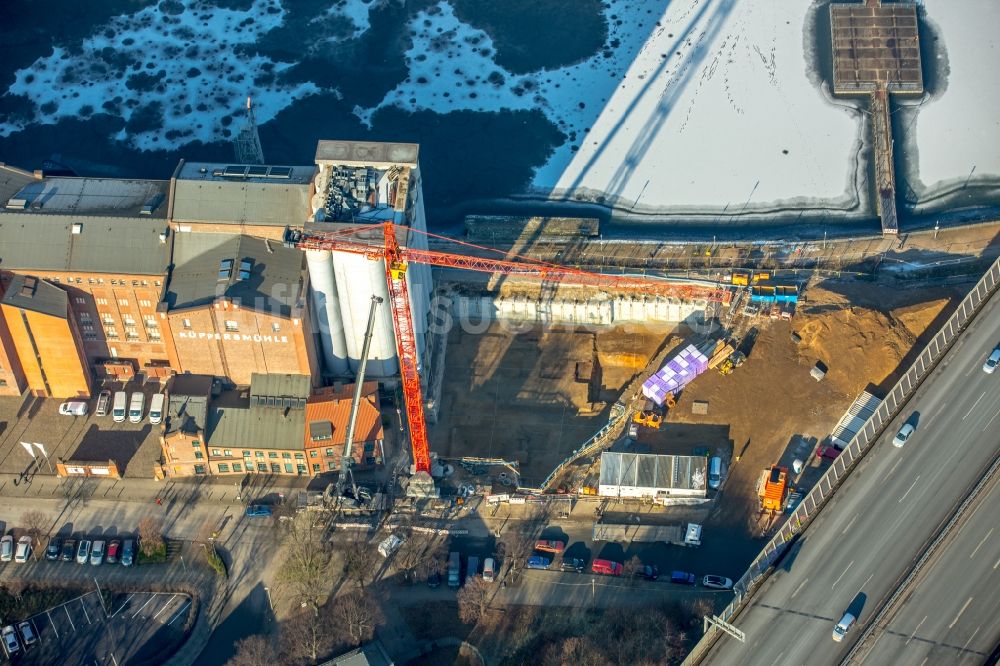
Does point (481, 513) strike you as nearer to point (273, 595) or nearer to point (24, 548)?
point (273, 595)

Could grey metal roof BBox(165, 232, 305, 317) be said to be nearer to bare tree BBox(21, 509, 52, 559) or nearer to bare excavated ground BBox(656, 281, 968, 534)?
bare tree BBox(21, 509, 52, 559)

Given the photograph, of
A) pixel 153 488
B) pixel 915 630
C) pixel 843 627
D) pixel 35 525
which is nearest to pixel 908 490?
pixel 915 630

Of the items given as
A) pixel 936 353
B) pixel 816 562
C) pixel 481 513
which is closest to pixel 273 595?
pixel 481 513

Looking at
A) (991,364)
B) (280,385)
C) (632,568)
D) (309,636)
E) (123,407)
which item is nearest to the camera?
(309,636)

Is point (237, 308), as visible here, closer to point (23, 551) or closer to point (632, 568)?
point (23, 551)

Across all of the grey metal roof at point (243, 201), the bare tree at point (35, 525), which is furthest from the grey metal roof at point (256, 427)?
the grey metal roof at point (243, 201)

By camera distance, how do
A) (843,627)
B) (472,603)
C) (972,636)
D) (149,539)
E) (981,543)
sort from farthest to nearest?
(149,539) → (472,603) → (981,543) → (843,627) → (972,636)
